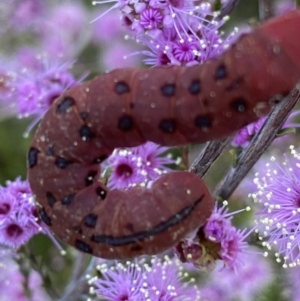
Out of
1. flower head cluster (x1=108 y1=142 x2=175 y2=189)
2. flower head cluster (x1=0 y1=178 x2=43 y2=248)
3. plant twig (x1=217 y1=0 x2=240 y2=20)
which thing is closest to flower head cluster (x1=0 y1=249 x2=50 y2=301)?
flower head cluster (x1=0 y1=178 x2=43 y2=248)

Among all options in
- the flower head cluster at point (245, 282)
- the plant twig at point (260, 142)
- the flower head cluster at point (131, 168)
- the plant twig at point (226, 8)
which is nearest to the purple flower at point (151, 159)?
the flower head cluster at point (131, 168)

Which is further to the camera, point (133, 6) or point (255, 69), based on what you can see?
point (133, 6)

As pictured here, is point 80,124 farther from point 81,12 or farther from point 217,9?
point 81,12

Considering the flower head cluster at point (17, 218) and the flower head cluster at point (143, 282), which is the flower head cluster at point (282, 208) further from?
the flower head cluster at point (17, 218)

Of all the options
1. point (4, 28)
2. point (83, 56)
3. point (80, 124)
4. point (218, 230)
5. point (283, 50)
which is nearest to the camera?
point (283, 50)

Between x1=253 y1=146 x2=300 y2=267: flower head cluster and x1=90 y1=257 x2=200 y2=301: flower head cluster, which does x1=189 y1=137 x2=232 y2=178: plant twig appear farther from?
x1=90 y1=257 x2=200 y2=301: flower head cluster

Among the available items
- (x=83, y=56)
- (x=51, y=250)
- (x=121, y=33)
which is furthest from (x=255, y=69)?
(x=83, y=56)
